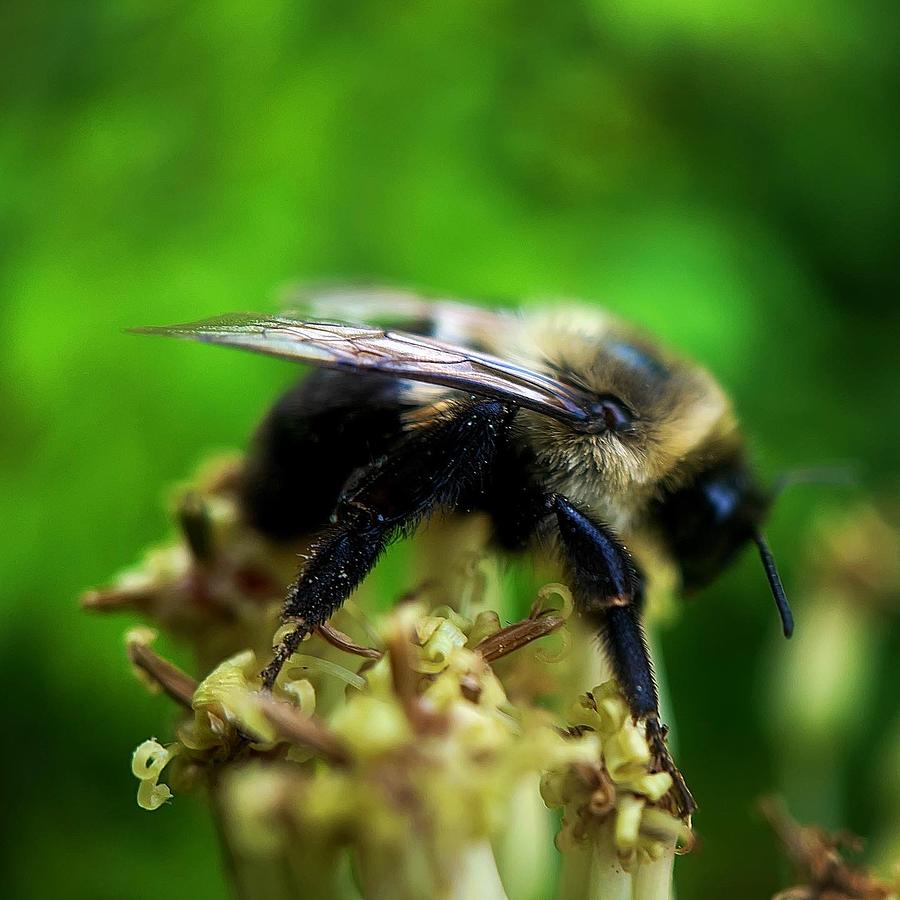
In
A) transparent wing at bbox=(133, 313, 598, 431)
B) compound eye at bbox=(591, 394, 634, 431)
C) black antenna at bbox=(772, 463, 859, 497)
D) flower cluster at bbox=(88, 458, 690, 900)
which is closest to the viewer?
flower cluster at bbox=(88, 458, 690, 900)

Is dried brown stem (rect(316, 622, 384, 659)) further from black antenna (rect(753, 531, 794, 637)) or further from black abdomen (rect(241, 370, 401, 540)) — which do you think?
black antenna (rect(753, 531, 794, 637))

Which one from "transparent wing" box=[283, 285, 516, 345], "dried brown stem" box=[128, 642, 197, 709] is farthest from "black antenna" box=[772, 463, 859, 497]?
"dried brown stem" box=[128, 642, 197, 709]

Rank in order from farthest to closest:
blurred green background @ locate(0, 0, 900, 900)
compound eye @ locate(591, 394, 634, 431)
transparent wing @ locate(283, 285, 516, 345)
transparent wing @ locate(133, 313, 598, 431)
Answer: blurred green background @ locate(0, 0, 900, 900), transparent wing @ locate(283, 285, 516, 345), compound eye @ locate(591, 394, 634, 431), transparent wing @ locate(133, 313, 598, 431)

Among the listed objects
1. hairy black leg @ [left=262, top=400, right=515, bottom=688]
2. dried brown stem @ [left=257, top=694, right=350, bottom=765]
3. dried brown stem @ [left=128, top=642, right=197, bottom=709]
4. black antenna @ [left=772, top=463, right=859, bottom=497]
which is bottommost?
dried brown stem @ [left=128, top=642, right=197, bottom=709]

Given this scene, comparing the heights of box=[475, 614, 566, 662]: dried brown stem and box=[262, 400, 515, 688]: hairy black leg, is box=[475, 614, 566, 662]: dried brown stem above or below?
below

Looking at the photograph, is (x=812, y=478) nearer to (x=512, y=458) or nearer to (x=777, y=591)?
(x=777, y=591)

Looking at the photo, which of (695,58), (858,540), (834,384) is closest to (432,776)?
(858,540)
